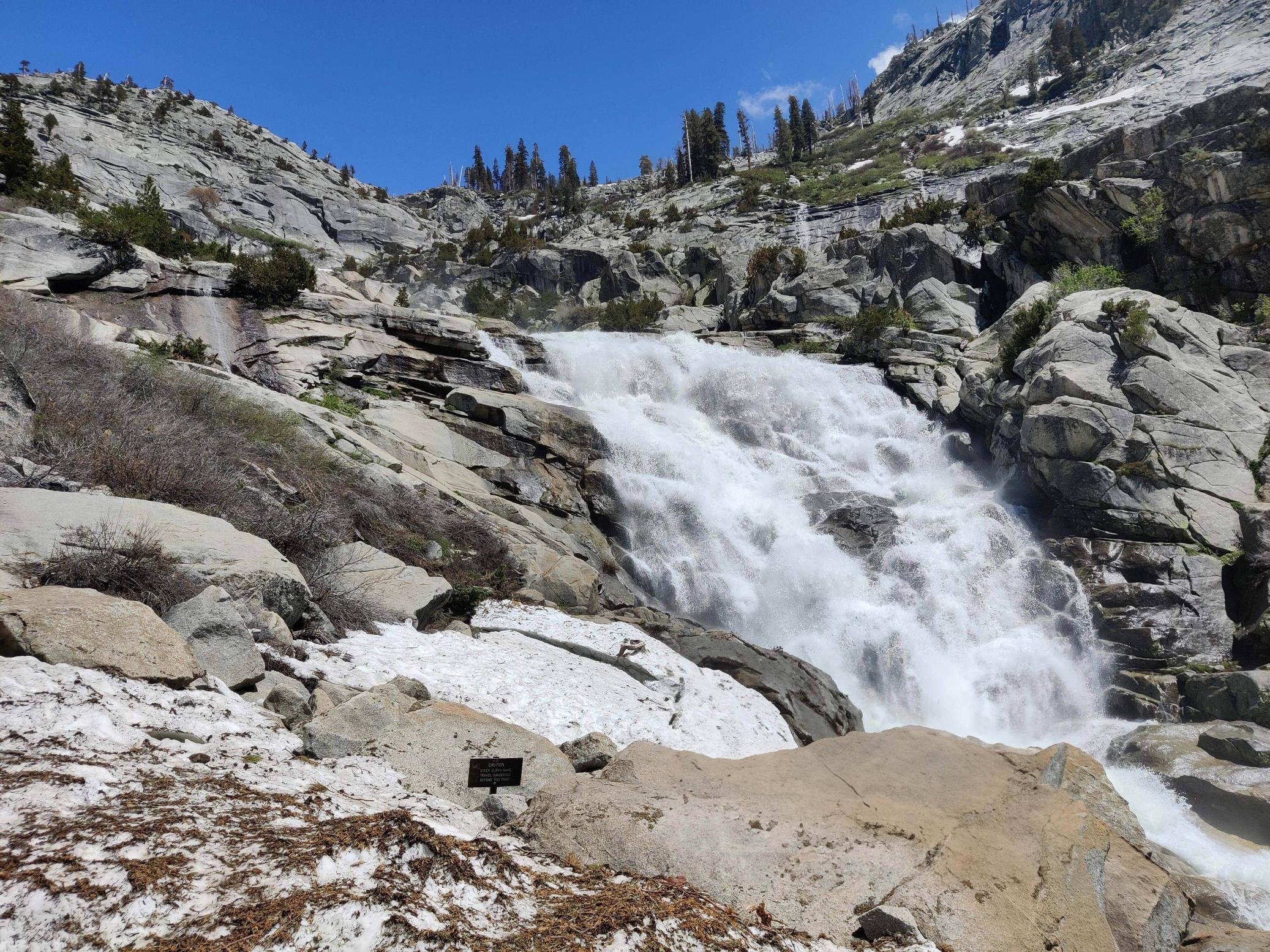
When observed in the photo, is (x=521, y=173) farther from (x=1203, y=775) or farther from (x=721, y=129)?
(x=1203, y=775)

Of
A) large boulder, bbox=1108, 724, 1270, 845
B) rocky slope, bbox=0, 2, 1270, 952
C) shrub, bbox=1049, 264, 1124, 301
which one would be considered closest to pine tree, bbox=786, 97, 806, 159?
rocky slope, bbox=0, 2, 1270, 952

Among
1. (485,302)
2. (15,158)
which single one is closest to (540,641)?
(15,158)

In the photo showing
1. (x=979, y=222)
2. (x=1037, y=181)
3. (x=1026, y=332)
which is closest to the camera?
(x=1026, y=332)

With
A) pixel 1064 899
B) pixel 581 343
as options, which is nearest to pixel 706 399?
pixel 581 343

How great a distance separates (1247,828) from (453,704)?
480 inches

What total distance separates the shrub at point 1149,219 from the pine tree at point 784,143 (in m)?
54.7

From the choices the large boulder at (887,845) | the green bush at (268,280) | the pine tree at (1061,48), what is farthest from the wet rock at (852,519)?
the pine tree at (1061,48)

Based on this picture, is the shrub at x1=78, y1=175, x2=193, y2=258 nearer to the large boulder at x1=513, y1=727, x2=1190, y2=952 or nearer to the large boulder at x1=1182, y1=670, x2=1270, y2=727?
the large boulder at x1=513, y1=727, x2=1190, y2=952

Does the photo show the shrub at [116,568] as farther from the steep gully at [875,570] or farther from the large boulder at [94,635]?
the steep gully at [875,570]

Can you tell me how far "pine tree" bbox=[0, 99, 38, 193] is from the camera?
20.4m

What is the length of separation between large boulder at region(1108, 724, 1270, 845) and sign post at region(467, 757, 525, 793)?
11.9 meters

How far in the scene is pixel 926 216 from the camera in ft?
130

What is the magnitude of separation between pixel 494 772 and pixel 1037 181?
1405 inches

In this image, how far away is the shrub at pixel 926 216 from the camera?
39.3 metres
